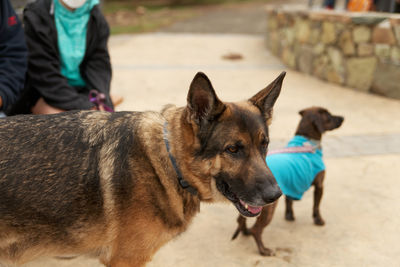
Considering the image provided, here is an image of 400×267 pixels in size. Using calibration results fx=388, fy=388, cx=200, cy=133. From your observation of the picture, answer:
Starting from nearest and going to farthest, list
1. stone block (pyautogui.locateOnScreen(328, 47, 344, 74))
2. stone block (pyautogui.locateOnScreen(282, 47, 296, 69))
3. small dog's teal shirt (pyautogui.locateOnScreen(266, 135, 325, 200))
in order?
small dog's teal shirt (pyautogui.locateOnScreen(266, 135, 325, 200)) < stone block (pyautogui.locateOnScreen(328, 47, 344, 74)) < stone block (pyautogui.locateOnScreen(282, 47, 296, 69))

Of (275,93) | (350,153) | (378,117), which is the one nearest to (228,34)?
(378,117)

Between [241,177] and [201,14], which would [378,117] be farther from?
[201,14]

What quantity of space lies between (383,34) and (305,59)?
7.21 feet

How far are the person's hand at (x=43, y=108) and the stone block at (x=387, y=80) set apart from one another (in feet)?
20.2

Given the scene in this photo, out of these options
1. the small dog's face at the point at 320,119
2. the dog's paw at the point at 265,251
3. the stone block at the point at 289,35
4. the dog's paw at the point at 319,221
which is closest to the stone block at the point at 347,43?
the stone block at the point at 289,35

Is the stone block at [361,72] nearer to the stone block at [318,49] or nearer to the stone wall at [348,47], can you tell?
the stone wall at [348,47]

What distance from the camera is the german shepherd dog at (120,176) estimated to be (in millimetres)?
2410

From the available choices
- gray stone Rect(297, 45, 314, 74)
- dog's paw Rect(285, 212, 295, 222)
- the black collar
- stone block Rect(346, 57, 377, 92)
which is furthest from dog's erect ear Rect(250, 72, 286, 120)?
gray stone Rect(297, 45, 314, 74)

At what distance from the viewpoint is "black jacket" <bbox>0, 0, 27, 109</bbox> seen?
140 inches

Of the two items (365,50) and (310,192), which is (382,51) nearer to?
(365,50)

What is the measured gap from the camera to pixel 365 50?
7.77 metres

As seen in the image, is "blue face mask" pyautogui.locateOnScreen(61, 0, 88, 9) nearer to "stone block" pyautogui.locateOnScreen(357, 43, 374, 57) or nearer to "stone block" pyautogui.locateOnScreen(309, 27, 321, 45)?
"stone block" pyautogui.locateOnScreen(357, 43, 374, 57)

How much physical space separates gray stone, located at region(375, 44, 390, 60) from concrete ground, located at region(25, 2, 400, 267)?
80 cm

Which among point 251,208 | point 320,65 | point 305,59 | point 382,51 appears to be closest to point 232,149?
point 251,208
